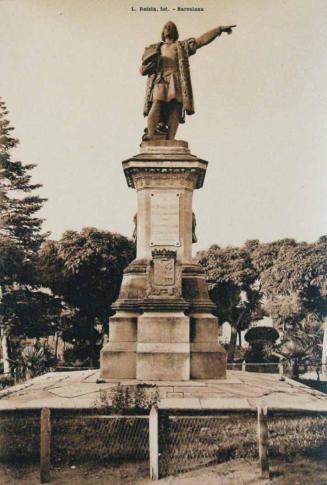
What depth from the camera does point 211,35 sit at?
45.1ft

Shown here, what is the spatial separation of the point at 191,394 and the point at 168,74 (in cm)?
826

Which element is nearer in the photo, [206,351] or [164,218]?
[206,351]

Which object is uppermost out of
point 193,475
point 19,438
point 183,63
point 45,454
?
point 183,63

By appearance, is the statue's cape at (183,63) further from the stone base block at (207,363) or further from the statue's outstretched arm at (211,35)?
the stone base block at (207,363)

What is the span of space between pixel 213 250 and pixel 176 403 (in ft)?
114

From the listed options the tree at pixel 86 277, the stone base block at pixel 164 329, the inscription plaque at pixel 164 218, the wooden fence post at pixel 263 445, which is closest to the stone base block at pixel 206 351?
the stone base block at pixel 164 329

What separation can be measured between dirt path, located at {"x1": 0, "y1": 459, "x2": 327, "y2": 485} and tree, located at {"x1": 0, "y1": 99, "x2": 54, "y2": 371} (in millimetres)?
14726

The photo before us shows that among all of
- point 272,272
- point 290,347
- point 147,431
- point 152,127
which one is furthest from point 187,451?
point 272,272

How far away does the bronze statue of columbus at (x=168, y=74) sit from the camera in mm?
14016

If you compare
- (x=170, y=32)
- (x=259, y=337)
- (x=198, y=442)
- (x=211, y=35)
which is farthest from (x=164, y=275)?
(x=259, y=337)

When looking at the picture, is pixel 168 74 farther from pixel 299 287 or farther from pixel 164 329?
pixel 299 287

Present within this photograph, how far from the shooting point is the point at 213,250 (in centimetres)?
4384

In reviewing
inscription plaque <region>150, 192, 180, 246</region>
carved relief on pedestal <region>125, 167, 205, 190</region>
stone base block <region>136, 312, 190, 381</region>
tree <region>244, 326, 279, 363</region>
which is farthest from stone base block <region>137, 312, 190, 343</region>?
tree <region>244, 326, 279, 363</region>

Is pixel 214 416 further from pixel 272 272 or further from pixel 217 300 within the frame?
pixel 217 300
